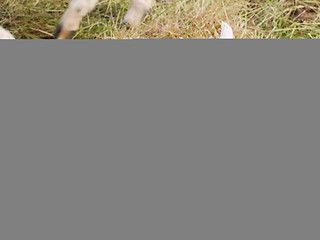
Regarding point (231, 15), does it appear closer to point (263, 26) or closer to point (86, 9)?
point (263, 26)

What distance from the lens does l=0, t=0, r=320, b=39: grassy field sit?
5.85 feet

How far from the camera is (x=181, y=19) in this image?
1.82 meters

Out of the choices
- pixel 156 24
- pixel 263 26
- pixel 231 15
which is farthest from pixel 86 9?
pixel 263 26

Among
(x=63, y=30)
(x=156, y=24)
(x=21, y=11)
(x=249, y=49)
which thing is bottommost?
(x=249, y=49)

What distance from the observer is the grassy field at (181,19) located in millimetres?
1782

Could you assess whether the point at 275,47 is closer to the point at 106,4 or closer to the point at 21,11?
the point at 106,4

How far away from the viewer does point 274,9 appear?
2.03 meters

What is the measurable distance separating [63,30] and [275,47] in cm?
89

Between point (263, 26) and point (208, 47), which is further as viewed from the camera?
point (263, 26)

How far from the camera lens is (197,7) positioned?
1.91 meters

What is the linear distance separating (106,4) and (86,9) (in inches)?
12.1

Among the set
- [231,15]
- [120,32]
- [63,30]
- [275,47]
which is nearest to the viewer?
[275,47]

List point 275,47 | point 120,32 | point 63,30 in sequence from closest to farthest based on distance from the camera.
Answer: point 275,47
point 63,30
point 120,32

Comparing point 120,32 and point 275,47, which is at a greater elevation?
point 120,32
